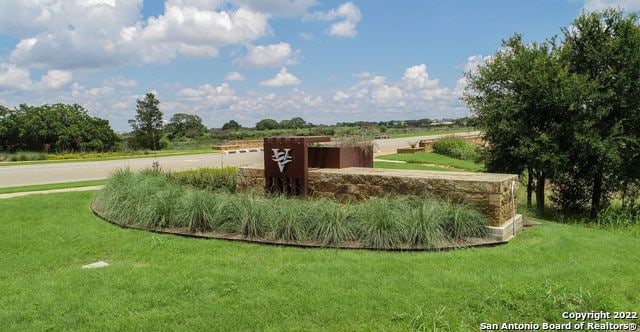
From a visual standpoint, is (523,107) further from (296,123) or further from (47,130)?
(296,123)

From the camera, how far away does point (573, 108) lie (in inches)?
440

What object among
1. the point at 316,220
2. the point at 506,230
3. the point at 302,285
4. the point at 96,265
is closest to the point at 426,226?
the point at 506,230

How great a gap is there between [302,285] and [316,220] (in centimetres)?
205

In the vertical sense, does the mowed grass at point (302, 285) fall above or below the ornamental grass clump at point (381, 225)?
below

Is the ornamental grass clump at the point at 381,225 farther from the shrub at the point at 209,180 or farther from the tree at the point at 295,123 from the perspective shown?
the tree at the point at 295,123

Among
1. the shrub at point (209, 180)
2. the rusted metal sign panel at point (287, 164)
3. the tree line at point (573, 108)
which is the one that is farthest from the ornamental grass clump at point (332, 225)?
the tree line at point (573, 108)

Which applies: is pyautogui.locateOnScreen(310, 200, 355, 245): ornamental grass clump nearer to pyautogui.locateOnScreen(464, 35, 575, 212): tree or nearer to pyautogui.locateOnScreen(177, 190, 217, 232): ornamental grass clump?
pyautogui.locateOnScreen(177, 190, 217, 232): ornamental grass clump

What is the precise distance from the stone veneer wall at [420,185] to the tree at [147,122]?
32742 mm

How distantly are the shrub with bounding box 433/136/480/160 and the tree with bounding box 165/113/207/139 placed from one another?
106 ft

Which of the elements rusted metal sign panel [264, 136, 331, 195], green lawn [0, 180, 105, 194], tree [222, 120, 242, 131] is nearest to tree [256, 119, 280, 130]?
tree [222, 120, 242, 131]

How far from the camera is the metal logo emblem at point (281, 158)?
29.6ft

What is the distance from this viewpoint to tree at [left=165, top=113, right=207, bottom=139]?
5566 cm

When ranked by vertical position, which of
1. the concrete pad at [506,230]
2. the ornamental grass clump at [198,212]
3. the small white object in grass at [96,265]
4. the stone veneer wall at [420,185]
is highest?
the stone veneer wall at [420,185]

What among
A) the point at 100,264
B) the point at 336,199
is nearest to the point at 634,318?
the point at 336,199
